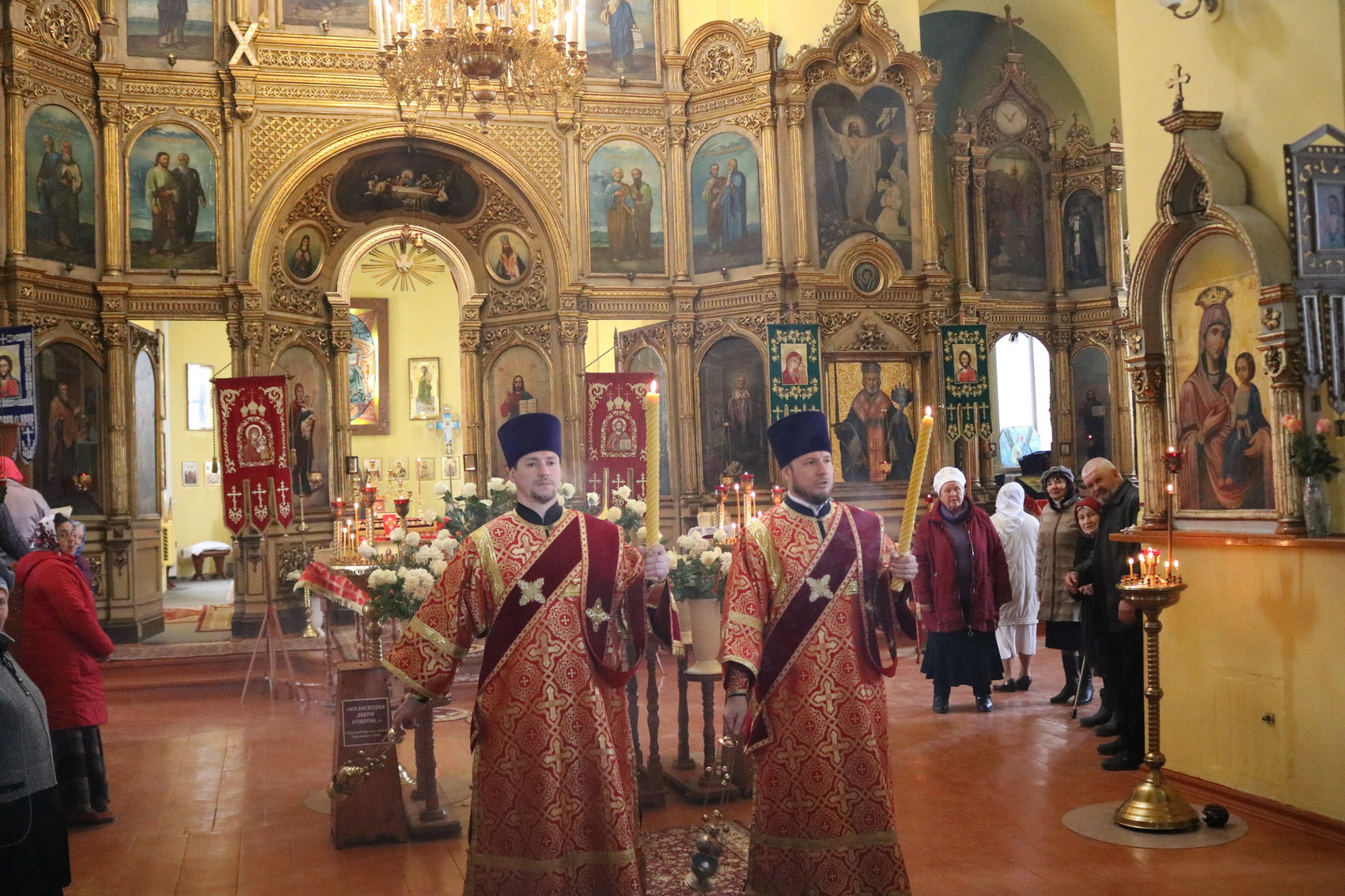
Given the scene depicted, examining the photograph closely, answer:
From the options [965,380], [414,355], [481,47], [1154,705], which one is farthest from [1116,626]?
[414,355]

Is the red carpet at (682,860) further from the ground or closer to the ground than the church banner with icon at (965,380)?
closer to the ground

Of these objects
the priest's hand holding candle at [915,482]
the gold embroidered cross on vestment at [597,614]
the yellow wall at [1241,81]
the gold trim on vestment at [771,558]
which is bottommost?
the gold embroidered cross on vestment at [597,614]

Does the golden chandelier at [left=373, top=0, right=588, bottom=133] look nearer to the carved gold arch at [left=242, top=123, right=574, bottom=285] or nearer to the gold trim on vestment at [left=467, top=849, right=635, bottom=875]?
the carved gold arch at [left=242, top=123, right=574, bottom=285]

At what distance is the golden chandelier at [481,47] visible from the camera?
10.0 m

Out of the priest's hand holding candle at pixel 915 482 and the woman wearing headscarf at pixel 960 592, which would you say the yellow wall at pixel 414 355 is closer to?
the woman wearing headscarf at pixel 960 592

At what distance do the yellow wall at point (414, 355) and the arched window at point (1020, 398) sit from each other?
9.51 metres

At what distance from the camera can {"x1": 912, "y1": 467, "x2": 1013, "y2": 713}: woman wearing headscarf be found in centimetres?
880

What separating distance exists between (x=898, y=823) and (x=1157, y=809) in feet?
4.08

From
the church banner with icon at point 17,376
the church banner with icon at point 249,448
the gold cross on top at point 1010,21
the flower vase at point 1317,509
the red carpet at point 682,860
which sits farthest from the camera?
the gold cross on top at point 1010,21

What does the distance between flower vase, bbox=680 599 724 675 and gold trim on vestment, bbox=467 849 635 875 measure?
8.04ft

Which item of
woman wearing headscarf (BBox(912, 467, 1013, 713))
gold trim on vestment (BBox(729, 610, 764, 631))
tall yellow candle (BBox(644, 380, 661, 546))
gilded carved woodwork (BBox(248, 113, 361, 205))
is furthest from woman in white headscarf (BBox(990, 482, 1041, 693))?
gilded carved woodwork (BBox(248, 113, 361, 205))

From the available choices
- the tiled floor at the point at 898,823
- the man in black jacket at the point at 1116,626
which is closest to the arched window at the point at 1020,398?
the tiled floor at the point at 898,823

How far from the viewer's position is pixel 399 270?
20.8 meters

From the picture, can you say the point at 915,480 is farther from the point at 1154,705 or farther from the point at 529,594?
the point at 1154,705
